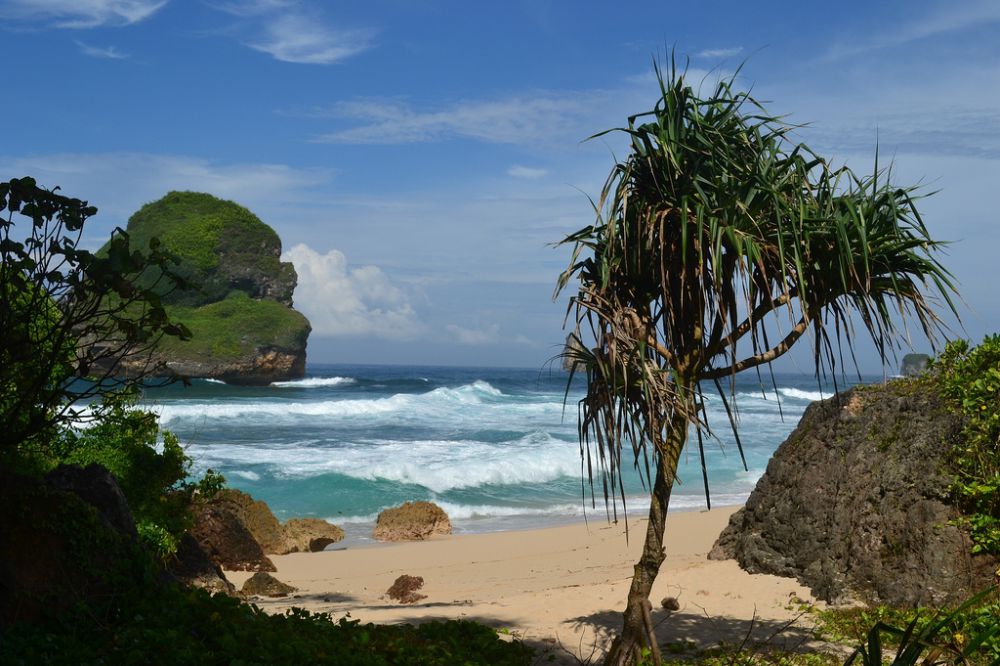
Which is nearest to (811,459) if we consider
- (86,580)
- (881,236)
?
(881,236)

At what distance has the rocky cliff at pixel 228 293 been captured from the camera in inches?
2689

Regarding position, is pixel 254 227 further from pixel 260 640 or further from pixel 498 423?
pixel 260 640

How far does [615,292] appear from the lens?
6.07 metres

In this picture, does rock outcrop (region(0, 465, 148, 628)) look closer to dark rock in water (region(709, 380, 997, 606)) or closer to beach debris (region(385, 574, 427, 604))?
beach debris (region(385, 574, 427, 604))

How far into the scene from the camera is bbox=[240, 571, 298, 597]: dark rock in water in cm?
1099

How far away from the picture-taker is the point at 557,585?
1119 cm

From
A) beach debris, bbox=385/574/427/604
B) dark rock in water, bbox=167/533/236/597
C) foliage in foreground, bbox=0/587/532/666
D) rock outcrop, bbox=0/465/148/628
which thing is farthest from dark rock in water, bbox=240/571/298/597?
rock outcrop, bbox=0/465/148/628

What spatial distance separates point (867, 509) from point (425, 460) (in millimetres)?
16744

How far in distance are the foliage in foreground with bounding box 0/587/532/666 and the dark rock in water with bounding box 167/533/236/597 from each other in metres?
4.18

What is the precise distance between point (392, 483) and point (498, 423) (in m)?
14.8

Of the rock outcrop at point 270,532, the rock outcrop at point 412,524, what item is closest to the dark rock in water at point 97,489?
the rock outcrop at point 270,532

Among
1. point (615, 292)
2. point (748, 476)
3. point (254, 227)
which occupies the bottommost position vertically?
point (748, 476)

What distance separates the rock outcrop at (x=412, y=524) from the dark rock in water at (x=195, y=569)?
5162 mm

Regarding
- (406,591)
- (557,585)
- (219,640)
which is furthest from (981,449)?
(406,591)
